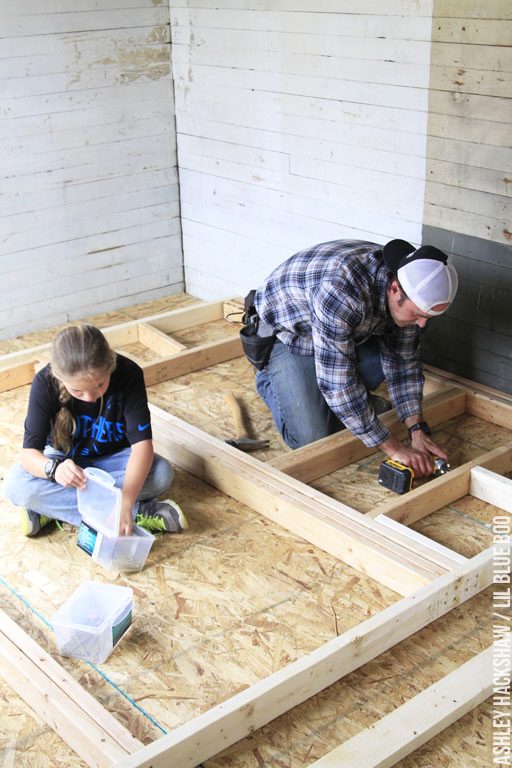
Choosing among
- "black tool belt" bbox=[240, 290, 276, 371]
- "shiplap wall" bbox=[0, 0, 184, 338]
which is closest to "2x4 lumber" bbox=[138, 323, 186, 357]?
"shiplap wall" bbox=[0, 0, 184, 338]

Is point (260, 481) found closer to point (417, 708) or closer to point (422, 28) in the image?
point (417, 708)

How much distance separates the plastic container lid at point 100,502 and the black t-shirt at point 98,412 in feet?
0.62

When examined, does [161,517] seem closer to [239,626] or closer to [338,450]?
[239,626]

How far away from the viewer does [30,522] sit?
127 inches

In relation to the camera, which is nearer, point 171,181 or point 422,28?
point 422,28

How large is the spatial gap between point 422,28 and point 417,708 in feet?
9.75

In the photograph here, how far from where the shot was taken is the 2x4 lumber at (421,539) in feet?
9.64

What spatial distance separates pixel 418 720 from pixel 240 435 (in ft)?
6.09

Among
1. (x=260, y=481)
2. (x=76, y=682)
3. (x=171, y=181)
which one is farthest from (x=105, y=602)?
(x=171, y=181)

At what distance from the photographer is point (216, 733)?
89.1 inches

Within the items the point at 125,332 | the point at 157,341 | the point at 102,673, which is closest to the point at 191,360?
the point at 157,341

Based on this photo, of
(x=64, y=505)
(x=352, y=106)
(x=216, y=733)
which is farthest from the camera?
(x=352, y=106)

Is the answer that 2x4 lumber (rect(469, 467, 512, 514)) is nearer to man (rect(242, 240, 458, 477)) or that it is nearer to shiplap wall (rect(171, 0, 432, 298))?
man (rect(242, 240, 458, 477))

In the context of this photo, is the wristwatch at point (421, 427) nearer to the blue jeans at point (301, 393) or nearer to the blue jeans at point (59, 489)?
the blue jeans at point (301, 393)
